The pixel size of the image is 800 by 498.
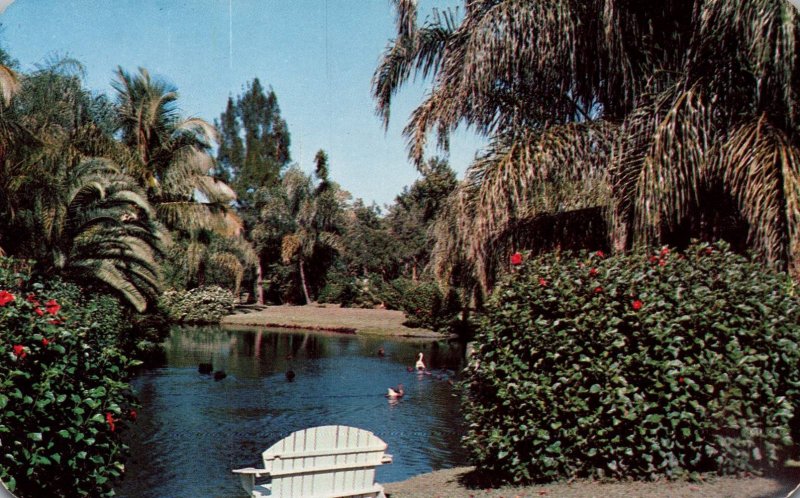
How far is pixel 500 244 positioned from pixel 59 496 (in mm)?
3889

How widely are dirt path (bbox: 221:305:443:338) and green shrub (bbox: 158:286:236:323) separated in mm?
115

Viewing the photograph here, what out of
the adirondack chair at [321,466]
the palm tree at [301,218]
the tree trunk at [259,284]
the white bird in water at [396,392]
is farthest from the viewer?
the white bird in water at [396,392]

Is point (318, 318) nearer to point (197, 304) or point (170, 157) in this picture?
point (197, 304)

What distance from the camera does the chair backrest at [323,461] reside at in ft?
16.6

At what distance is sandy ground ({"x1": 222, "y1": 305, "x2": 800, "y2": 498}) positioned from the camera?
4945 mm

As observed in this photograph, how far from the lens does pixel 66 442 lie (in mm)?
3920

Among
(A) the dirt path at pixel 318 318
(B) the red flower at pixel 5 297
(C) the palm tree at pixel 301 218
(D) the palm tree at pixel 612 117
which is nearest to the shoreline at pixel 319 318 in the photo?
(A) the dirt path at pixel 318 318

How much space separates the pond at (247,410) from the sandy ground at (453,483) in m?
0.21

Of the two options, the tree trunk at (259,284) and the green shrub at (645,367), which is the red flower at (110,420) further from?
the green shrub at (645,367)

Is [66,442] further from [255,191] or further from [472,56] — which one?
[472,56]

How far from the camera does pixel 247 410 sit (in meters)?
7.41

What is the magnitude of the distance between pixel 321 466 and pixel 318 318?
1.69 meters

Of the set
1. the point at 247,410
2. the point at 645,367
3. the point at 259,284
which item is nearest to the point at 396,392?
the point at 247,410

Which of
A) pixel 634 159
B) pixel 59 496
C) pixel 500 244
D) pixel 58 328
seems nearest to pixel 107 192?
pixel 58 328
